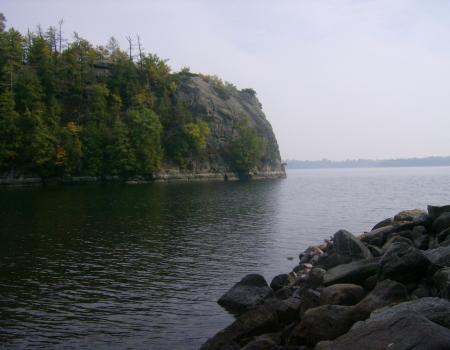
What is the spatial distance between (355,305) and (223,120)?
146 metres

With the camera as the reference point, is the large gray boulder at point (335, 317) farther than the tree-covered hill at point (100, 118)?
No

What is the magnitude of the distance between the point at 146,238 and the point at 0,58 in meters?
104

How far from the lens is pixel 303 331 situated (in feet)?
40.2

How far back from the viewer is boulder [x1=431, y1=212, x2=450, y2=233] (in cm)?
2009

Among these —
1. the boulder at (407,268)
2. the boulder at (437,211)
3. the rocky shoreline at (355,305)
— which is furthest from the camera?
the boulder at (437,211)

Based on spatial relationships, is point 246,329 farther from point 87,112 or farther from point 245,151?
point 245,151

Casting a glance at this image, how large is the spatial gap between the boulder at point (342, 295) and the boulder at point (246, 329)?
6.01 ft

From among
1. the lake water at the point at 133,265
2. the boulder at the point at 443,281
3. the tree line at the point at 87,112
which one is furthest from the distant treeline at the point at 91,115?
the boulder at the point at 443,281

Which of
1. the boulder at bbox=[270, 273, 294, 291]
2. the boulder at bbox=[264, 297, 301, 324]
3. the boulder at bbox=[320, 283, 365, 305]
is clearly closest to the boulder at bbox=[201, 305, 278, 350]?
the boulder at bbox=[264, 297, 301, 324]

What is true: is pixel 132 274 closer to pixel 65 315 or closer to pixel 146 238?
pixel 65 315

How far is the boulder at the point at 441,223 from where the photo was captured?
65.9 feet

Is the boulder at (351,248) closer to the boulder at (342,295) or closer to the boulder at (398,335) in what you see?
the boulder at (342,295)

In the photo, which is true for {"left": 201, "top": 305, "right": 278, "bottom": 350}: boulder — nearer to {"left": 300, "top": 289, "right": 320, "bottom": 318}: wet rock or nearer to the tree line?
{"left": 300, "top": 289, "right": 320, "bottom": 318}: wet rock

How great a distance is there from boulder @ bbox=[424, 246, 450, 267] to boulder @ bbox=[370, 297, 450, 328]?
150 inches
